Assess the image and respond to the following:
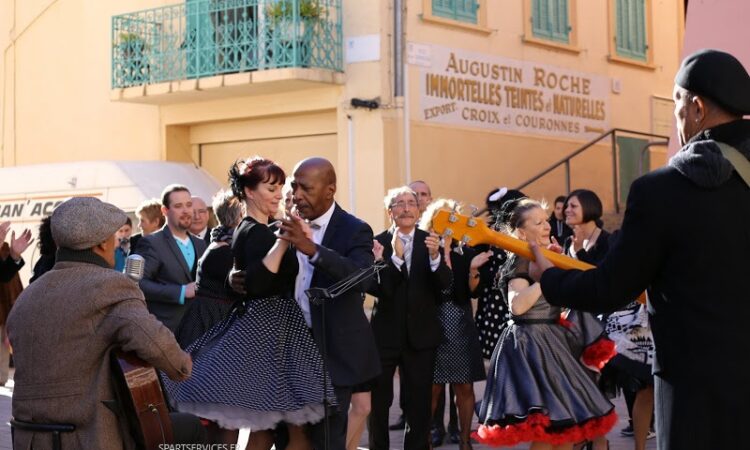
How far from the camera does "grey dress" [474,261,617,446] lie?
8.04m

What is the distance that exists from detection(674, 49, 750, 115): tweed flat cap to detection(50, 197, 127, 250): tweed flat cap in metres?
2.41

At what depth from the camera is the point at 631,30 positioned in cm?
2319

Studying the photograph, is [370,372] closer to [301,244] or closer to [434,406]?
[301,244]

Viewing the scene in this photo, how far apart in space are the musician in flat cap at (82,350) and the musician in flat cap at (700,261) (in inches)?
73.5

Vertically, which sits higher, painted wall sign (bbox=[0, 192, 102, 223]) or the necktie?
painted wall sign (bbox=[0, 192, 102, 223])

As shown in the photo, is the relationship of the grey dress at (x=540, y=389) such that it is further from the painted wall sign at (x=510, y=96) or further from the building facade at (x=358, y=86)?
the painted wall sign at (x=510, y=96)

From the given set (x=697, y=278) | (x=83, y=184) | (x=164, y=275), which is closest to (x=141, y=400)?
(x=697, y=278)

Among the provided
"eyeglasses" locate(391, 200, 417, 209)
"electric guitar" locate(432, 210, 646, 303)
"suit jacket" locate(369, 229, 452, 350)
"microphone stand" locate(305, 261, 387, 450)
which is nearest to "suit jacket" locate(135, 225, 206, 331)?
"suit jacket" locate(369, 229, 452, 350)

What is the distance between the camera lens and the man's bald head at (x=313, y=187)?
724 centimetres

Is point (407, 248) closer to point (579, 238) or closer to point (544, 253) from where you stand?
point (579, 238)

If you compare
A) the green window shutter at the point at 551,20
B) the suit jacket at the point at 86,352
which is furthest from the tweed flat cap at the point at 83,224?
the green window shutter at the point at 551,20

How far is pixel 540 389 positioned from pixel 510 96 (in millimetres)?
12864

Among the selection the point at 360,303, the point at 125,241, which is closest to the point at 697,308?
the point at 360,303

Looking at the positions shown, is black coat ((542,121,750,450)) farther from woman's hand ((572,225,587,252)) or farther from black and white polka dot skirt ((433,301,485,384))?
woman's hand ((572,225,587,252))
